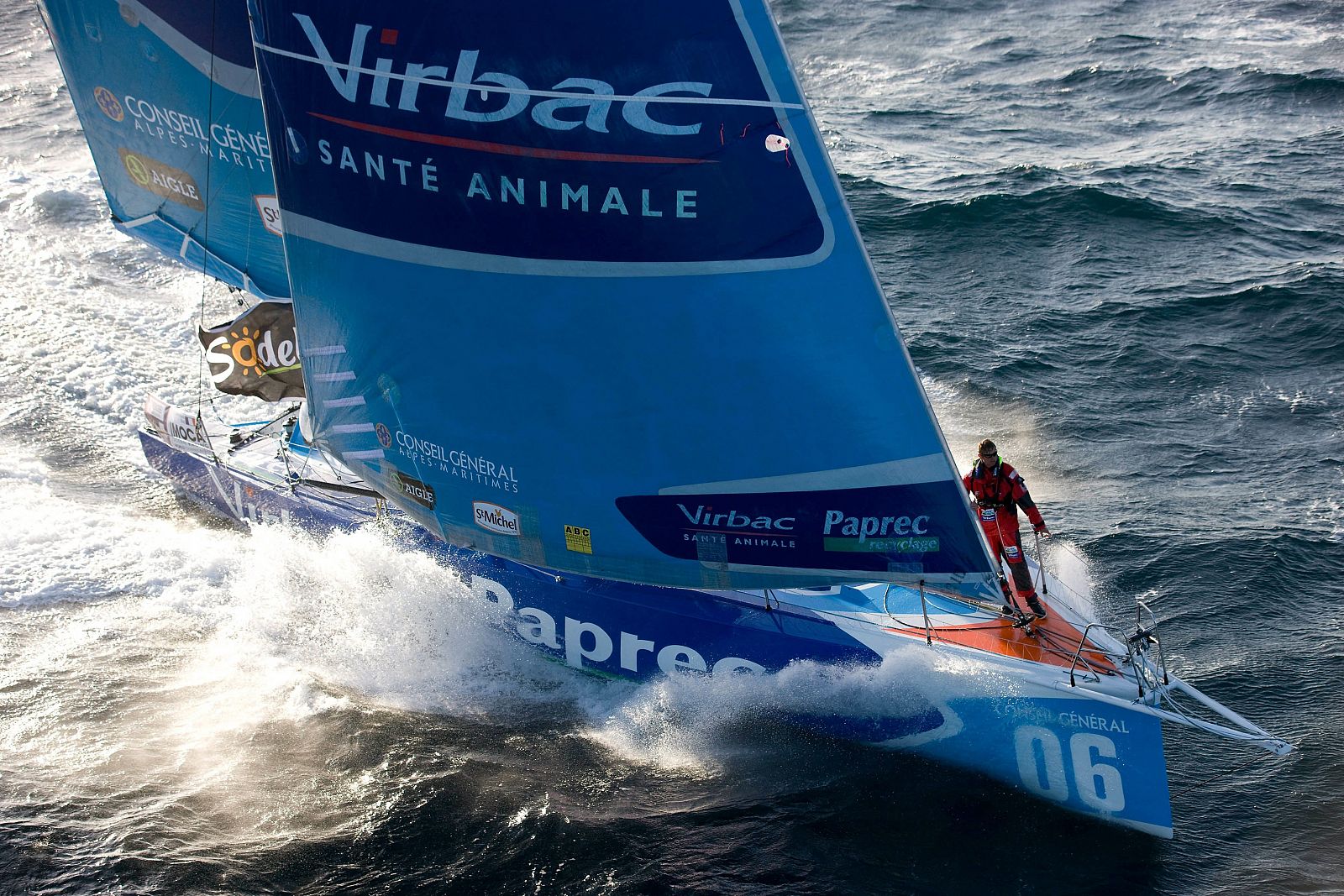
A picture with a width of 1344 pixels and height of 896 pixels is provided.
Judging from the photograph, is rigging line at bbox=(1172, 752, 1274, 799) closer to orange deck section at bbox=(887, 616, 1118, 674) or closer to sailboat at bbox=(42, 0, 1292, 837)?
sailboat at bbox=(42, 0, 1292, 837)

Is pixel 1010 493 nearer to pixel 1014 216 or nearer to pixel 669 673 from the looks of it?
pixel 669 673

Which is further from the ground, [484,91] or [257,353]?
[484,91]

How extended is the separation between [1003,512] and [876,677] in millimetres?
1352

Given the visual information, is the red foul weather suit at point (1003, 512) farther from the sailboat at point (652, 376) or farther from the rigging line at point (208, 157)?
the rigging line at point (208, 157)

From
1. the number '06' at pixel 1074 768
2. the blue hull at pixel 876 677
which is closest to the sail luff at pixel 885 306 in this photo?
the blue hull at pixel 876 677

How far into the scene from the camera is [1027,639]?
25.4 ft

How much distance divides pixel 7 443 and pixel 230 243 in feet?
10.8

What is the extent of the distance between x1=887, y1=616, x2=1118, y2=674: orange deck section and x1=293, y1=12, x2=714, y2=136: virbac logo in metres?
3.69

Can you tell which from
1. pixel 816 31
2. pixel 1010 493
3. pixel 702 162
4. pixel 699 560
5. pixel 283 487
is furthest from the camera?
pixel 816 31

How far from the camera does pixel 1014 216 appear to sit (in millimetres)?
15984

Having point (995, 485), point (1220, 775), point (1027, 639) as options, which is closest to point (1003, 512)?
point (995, 485)

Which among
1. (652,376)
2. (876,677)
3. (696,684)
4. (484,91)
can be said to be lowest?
(696,684)

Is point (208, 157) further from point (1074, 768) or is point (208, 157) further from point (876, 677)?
point (1074, 768)

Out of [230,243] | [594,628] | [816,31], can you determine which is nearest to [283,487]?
[230,243]
